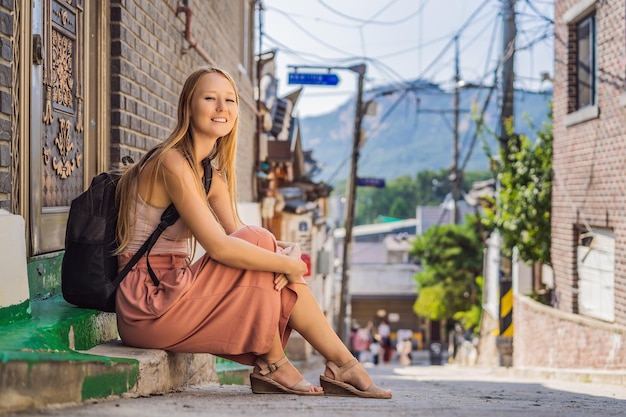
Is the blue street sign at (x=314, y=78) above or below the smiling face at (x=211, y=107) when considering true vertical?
above

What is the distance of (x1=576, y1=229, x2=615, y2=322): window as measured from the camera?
10.7 meters

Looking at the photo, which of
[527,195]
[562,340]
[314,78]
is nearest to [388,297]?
[314,78]

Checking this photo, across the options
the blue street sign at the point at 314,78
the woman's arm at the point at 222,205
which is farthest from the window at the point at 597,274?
the woman's arm at the point at 222,205

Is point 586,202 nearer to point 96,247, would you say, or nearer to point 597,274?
point 597,274

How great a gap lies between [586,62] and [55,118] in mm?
8752

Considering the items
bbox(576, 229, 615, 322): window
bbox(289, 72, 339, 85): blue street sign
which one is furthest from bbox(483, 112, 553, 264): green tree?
bbox(289, 72, 339, 85): blue street sign

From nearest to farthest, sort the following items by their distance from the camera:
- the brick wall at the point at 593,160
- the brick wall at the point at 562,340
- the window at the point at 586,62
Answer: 1. the brick wall at the point at 562,340
2. the brick wall at the point at 593,160
3. the window at the point at 586,62

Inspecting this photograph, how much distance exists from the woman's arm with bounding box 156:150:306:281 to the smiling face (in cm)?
26

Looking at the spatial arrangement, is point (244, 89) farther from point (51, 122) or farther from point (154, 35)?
point (51, 122)

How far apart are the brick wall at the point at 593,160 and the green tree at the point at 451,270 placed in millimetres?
16271

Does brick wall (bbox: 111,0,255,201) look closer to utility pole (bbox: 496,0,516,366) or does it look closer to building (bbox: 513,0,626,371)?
building (bbox: 513,0,626,371)

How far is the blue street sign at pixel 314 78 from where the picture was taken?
674 inches

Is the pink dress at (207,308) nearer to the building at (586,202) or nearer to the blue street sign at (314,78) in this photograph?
the building at (586,202)

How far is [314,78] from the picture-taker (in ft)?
56.6
